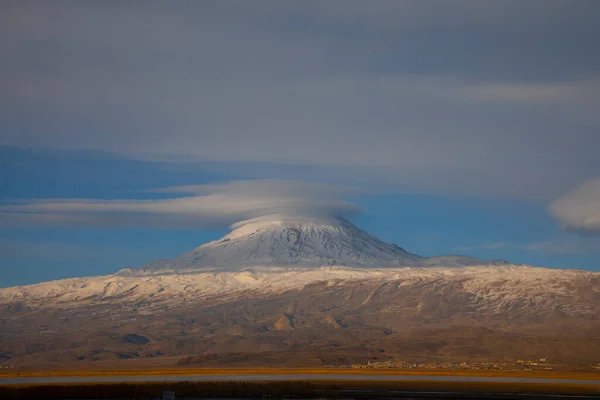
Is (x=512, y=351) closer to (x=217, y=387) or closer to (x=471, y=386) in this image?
(x=471, y=386)

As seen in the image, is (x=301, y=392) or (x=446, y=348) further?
(x=446, y=348)

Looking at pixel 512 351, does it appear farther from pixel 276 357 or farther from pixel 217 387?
pixel 217 387

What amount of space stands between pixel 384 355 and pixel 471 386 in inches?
3980

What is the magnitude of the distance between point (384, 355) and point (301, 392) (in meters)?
110

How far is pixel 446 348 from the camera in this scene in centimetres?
19825

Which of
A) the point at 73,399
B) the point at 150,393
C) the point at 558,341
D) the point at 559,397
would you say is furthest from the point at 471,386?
the point at 558,341

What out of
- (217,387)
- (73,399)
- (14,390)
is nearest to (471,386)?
(217,387)

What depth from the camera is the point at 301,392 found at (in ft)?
265

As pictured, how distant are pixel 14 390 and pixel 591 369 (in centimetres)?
10123

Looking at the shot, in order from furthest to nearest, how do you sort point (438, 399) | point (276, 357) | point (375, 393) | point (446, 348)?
1. point (446, 348)
2. point (276, 357)
3. point (375, 393)
4. point (438, 399)

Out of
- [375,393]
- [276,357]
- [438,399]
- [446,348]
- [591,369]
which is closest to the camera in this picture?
[438,399]

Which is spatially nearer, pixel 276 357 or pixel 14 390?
pixel 14 390

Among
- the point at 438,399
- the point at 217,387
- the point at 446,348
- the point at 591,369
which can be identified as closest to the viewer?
the point at 438,399

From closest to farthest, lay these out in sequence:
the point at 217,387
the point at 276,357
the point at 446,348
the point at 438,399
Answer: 1. the point at 438,399
2. the point at 217,387
3. the point at 276,357
4. the point at 446,348
